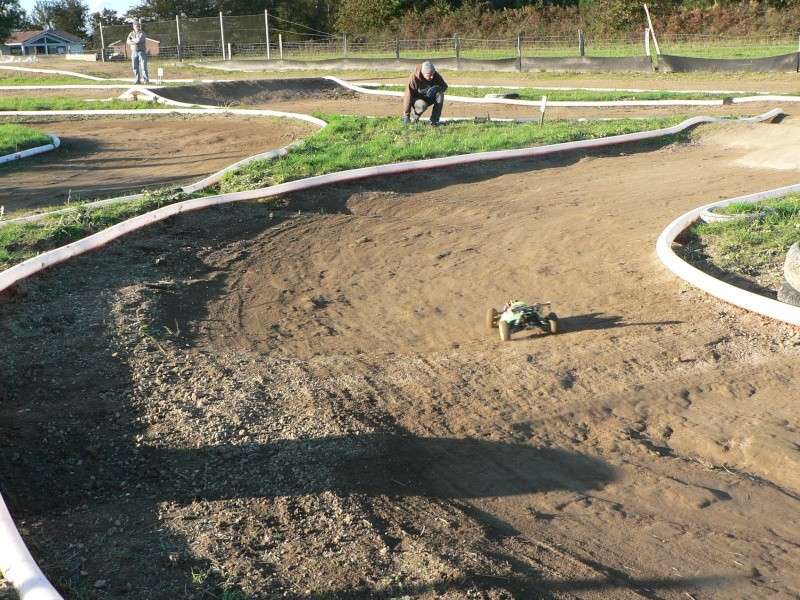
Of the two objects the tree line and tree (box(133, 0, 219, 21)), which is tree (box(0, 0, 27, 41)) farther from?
tree (box(133, 0, 219, 21))

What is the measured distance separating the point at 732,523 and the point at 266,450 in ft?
8.64

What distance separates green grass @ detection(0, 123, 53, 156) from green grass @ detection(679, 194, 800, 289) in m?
12.3

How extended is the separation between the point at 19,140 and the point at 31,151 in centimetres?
49

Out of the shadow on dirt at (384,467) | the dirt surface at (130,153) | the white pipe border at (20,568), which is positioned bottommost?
the shadow on dirt at (384,467)

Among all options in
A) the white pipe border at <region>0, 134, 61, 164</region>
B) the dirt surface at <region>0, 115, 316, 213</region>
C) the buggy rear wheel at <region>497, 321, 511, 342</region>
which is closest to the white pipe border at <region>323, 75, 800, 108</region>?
the dirt surface at <region>0, 115, 316, 213</region>

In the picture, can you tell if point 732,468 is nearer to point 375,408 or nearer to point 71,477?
point 375,408

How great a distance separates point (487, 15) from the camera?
2159 inches

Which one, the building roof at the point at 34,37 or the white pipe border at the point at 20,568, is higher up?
the building roof at the point at 34,37

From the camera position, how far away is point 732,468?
4.96 metres

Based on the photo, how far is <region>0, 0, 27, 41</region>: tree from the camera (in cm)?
5420

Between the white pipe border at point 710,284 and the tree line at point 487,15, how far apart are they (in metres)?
34.1

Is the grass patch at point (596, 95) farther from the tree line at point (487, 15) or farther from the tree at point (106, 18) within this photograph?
the tree at point (106, 18)

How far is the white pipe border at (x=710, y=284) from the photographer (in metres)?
6.97

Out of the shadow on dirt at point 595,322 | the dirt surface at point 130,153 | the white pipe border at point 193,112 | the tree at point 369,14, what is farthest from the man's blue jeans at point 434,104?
the tree at point 369,14
